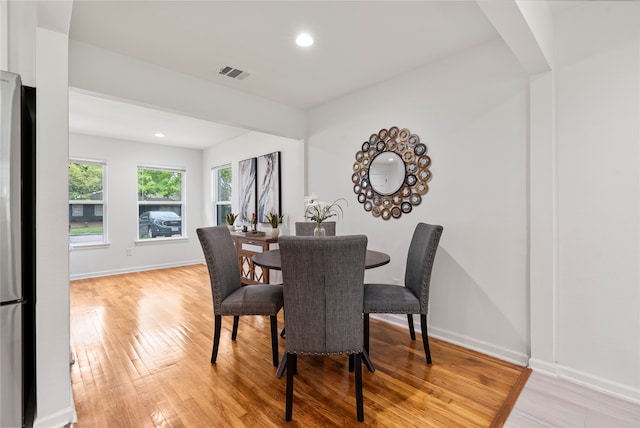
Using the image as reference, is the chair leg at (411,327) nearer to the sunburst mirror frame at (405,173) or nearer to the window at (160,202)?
the sunburst mirror frame at (405,173)

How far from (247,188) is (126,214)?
2.49m

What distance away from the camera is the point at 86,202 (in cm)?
534

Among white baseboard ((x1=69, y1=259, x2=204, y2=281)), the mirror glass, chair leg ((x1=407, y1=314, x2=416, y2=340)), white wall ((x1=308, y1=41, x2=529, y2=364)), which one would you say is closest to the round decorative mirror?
the mirror glass

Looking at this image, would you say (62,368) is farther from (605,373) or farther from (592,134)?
(592,134)

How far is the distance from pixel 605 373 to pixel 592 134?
60.8 inches

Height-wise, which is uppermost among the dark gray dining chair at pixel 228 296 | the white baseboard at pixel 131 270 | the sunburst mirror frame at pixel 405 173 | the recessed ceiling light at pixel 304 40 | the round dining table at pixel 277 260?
the recessed ceiling light at pixel 304 40

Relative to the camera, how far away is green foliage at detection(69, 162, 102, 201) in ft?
17.1

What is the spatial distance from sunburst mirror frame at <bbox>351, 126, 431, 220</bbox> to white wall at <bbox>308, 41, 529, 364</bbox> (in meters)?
0.07

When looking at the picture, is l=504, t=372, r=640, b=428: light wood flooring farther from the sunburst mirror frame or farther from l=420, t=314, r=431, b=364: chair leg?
the sunburst mirror frame

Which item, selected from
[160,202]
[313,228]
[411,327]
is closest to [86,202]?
[160,202]

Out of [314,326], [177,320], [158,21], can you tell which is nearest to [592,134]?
[314,326]

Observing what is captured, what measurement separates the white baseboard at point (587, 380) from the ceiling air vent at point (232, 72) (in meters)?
3.45

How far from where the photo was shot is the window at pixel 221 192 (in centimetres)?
605

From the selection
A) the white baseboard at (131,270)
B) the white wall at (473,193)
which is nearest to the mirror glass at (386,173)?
the white wall at (473,193)
